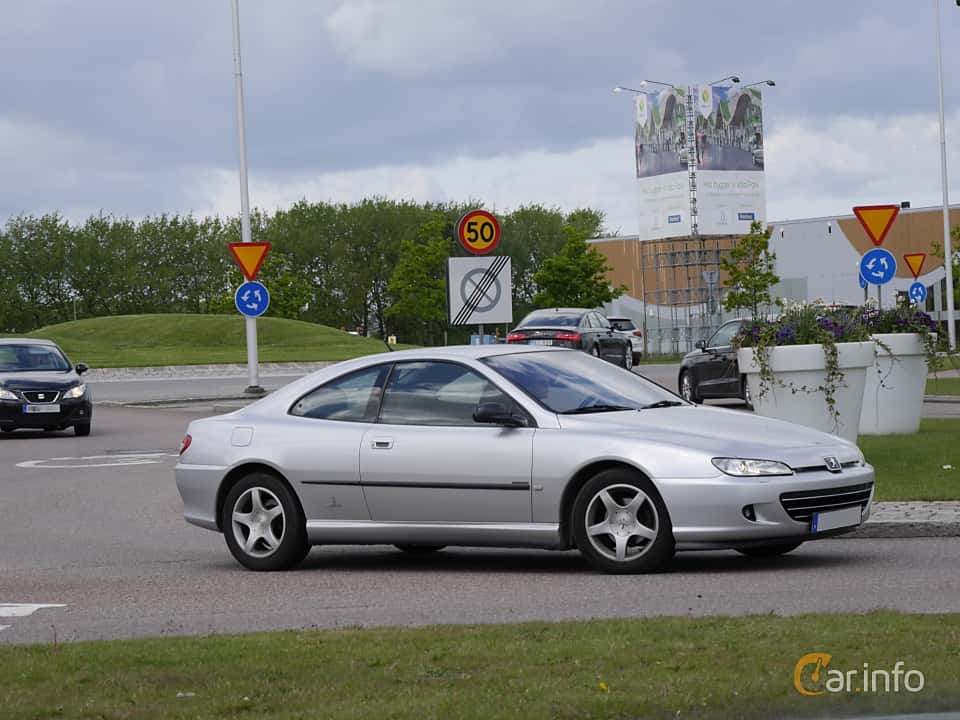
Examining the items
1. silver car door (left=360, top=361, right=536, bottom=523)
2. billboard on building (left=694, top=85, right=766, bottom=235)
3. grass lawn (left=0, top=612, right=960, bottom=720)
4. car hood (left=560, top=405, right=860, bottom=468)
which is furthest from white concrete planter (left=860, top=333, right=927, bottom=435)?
billboard on building (left=694, top=85, right=766, bottom=235)

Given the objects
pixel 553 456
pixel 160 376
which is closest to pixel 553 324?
pixel 160 376

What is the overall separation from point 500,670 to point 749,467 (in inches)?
135

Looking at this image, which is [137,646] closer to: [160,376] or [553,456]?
[553,456]

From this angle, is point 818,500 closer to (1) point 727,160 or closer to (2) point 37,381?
(2) point 37,381

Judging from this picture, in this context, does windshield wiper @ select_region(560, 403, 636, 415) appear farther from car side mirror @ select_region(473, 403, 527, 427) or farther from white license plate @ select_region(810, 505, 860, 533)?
white license plate @ select_region(810, 505, 860, 533)

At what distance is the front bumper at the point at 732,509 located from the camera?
934 centimetres

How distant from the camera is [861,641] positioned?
6.53 meters

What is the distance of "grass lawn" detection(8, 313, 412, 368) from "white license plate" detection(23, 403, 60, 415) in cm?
3632

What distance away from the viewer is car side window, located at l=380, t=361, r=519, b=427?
33.9 feet

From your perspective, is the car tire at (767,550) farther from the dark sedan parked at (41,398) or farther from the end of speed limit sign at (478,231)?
the dark sedan parked at (41,398)


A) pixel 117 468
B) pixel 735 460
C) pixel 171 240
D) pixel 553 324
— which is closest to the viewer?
pixel 735 460

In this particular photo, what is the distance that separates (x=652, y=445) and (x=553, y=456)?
0.62 meters

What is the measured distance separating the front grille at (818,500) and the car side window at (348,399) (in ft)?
9.06

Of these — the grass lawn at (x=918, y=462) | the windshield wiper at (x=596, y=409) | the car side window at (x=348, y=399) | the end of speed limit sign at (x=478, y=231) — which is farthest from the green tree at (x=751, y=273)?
the windshield wiper at (x=596, y=409)
